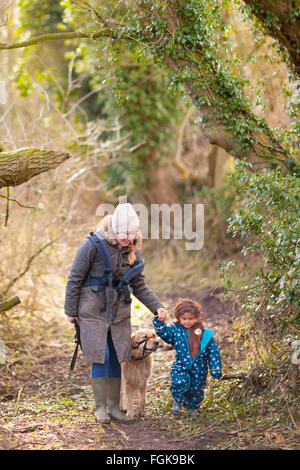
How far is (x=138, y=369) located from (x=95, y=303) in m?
0.91

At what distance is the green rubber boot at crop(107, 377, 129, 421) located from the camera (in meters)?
5.52

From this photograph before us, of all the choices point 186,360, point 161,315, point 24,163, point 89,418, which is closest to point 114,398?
point 89,418

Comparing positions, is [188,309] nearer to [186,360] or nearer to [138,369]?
[186,360]

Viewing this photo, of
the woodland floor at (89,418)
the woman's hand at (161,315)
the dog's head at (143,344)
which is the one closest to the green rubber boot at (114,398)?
the woodland floor at (89,418)

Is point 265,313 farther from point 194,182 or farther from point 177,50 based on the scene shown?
point 194,182

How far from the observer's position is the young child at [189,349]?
18.0ft

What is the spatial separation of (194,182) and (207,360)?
9.66m

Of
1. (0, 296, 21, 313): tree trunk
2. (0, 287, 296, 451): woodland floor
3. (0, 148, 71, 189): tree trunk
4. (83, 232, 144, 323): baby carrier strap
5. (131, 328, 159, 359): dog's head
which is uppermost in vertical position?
(0, 148, 71, 189): tree trunk

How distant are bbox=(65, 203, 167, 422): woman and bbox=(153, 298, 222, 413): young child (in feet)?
0.70

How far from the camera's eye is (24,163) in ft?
17.9

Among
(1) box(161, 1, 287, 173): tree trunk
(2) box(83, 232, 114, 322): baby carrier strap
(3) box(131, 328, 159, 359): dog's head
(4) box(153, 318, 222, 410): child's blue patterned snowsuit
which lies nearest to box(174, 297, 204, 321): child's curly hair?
(4) box(153, 318, 222, 410): child's blue patterned snowsuit

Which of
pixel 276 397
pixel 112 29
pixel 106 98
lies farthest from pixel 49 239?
pixel 106 98

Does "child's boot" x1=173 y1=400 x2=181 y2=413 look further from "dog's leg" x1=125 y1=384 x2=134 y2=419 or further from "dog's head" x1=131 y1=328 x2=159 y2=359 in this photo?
"dog's head" x1=131 y1=328 x2=159 y2=359

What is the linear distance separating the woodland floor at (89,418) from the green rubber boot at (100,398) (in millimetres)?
80
